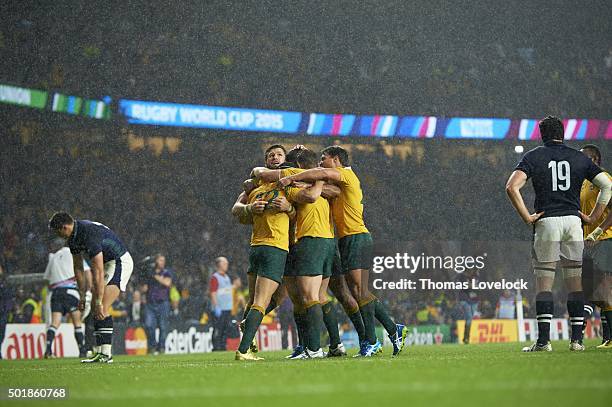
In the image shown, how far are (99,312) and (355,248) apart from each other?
2.48m

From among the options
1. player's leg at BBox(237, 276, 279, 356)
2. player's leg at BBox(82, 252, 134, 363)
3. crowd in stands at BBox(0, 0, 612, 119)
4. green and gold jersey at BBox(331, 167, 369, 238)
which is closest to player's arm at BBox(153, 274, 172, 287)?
player's leg at BBox(82, 252, 134, 363)

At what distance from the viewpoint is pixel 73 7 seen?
24906 millimetres

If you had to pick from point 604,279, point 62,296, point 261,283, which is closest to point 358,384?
point 261,283

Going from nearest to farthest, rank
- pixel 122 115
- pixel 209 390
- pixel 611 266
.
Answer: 1. pixel 209 390
2. pixel 611 266
3. pixel 122 115

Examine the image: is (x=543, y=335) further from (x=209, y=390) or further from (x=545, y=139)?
(x=209, y=390)

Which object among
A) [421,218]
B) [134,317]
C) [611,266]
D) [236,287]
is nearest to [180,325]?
[134,317]

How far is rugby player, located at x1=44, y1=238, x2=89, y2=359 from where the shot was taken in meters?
13.1

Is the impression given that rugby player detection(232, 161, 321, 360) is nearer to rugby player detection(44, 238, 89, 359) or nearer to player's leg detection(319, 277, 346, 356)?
player's leg detection(319, 277, 346, 356)

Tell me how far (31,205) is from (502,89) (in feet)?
46.3

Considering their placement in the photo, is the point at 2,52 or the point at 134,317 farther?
the point at 2,52

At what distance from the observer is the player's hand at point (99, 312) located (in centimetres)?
889

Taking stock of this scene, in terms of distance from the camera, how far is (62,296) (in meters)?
13.4

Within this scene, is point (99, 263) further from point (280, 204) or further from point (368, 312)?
point (368, 312)

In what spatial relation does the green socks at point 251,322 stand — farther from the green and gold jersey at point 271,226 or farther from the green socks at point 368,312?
the green socks at point 368,312
